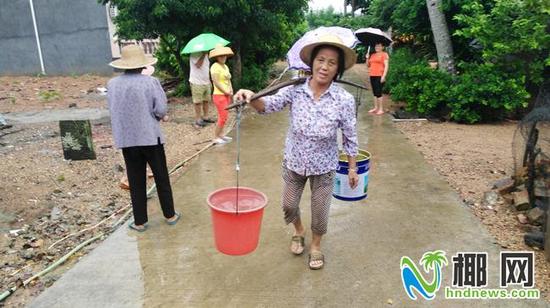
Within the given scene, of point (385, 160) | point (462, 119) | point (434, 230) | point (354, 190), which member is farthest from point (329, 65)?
point (462, 119)

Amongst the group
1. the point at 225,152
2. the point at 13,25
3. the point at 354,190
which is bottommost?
the point at 225,152

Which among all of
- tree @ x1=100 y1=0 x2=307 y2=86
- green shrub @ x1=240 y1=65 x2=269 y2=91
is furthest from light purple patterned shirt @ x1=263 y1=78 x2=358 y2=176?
green shrub @ x1=240 y1=65 x2=269 y2=91

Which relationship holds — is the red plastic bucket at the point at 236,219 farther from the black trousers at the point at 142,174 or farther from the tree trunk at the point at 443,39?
the tree trunk at the point at 443,39

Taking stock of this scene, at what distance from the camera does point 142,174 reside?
390cm

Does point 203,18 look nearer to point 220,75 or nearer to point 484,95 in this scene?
point 220,75

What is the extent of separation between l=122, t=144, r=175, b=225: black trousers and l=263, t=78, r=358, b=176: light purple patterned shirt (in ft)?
4.53

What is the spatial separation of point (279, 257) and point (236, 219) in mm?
966

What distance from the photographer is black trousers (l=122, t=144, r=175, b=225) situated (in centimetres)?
380

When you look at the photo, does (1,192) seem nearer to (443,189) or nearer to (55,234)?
(55,234)

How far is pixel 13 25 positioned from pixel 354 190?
15948 mm

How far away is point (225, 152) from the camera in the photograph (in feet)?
21.0

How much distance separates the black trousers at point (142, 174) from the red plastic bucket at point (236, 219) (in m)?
1.17

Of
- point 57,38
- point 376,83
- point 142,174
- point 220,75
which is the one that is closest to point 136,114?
point 142,174

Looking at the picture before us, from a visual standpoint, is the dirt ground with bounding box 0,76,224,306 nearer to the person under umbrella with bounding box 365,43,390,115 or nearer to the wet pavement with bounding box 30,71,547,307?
the wet pavement with bounding box 30,71,547,307
